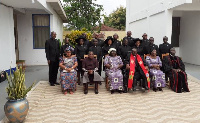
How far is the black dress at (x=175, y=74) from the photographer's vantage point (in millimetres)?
6729

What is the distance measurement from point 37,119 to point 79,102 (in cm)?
145

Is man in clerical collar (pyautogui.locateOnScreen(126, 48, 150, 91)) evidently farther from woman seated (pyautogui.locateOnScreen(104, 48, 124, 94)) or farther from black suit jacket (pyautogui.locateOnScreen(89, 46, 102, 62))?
black suit jacket (pyautogui.locateOnScreen(89, 46, 102, 62))

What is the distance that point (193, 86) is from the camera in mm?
7422

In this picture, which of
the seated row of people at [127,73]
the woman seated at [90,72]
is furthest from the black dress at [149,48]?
the woman seated at [90,72]

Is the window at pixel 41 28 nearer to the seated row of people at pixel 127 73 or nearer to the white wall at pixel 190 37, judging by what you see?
the seated row of people at pixel 127 73

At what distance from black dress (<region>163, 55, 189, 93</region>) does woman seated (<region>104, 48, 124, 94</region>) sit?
5.26 ft

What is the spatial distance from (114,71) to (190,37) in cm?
809

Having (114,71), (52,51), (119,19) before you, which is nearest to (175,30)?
(114,71)

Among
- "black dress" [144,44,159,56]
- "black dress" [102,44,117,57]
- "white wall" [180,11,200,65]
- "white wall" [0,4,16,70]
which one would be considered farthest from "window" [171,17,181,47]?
"white wall" [0,4,16,70]

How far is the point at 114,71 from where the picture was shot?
6.81 m

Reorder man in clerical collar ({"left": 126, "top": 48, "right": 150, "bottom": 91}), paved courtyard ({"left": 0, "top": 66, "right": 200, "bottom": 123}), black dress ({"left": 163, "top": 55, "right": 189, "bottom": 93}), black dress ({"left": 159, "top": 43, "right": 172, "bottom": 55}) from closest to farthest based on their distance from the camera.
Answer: paved courtyard ({"left": 0, "top": 66, "right": 200, "bottom": 123}) < man in clerical collar ({"left": 126, "top": 48, "right": 150, "bottom": 91}) < black dress ({"left": 163, "top": 55, "right": 189, "bottom": 93}) < black dress ({"left": 159, "top": 43, "right": 172, "bottom": 55})

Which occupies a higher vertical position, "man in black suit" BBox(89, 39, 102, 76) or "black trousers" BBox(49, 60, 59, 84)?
"man in black suit" BBox(89, 39, 102, 76)

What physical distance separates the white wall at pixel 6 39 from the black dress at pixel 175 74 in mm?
6393

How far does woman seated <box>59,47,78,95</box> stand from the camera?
21.2 ft
